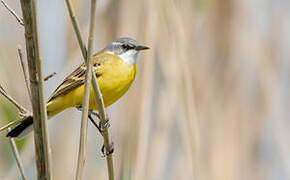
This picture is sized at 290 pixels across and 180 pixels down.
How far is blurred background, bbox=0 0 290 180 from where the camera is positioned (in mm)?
2449

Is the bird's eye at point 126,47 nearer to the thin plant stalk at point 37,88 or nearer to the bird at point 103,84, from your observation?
the bird at point 103,84

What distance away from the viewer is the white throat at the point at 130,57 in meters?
3.04

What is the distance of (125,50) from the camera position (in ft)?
10.6

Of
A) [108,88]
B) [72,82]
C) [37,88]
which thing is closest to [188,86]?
[108,88]

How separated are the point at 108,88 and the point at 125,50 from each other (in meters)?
0.53

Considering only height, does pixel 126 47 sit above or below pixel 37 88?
above

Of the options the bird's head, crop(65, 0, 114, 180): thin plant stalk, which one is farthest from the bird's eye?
crop(65, 0, 114, 180): thin plant stalk

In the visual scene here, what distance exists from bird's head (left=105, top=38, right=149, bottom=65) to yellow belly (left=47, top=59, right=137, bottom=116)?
12 centimetres

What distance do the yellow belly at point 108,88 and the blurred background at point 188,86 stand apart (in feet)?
0.32

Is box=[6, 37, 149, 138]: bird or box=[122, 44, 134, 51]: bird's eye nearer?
box=[6, 37, 149, 138]: bird

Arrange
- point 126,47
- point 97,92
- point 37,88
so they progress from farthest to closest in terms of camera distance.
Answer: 1. point 126,47
2. point 97,92
3. point 37,88

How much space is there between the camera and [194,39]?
2.79 metres

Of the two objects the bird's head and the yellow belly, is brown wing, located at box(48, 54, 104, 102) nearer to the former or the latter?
the yellow belly

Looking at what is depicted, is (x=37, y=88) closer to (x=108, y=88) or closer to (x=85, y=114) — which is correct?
(x=85, y=114)
